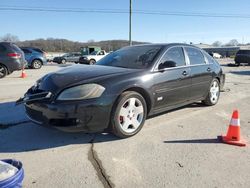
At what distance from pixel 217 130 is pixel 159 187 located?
2.31m

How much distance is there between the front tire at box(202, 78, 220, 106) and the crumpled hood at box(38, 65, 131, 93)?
106 inches

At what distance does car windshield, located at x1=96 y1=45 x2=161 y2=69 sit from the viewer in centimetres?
498

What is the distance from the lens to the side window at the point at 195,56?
230 inches

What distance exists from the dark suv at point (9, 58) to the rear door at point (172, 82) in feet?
28.9

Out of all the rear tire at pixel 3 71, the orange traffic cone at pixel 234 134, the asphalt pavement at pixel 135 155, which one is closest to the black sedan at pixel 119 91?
the asphalt pavement at pixel 135 155

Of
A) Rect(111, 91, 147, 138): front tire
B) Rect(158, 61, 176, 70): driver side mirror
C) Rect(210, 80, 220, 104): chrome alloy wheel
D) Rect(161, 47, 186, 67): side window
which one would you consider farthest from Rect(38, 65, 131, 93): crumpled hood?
Rect(210, 80, 220, 104): chrome alloy wheel

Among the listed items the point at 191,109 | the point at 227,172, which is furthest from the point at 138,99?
the point at 191,109

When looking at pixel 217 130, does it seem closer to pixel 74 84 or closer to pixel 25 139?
pixel 74 84

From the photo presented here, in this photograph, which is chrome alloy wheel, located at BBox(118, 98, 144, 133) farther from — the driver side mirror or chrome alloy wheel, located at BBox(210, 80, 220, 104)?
chrome alloy wheel, located at BBox(210, 80, 220, 104)

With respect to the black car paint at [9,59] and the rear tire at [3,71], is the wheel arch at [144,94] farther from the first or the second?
the rear tire at [3,71]

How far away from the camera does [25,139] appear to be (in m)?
4.25

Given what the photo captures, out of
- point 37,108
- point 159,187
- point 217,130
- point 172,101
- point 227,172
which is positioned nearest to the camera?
point 159,187

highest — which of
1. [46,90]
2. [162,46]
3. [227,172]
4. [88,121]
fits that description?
[162,46]

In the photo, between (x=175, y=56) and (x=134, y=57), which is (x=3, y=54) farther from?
(x=175, y=56)
